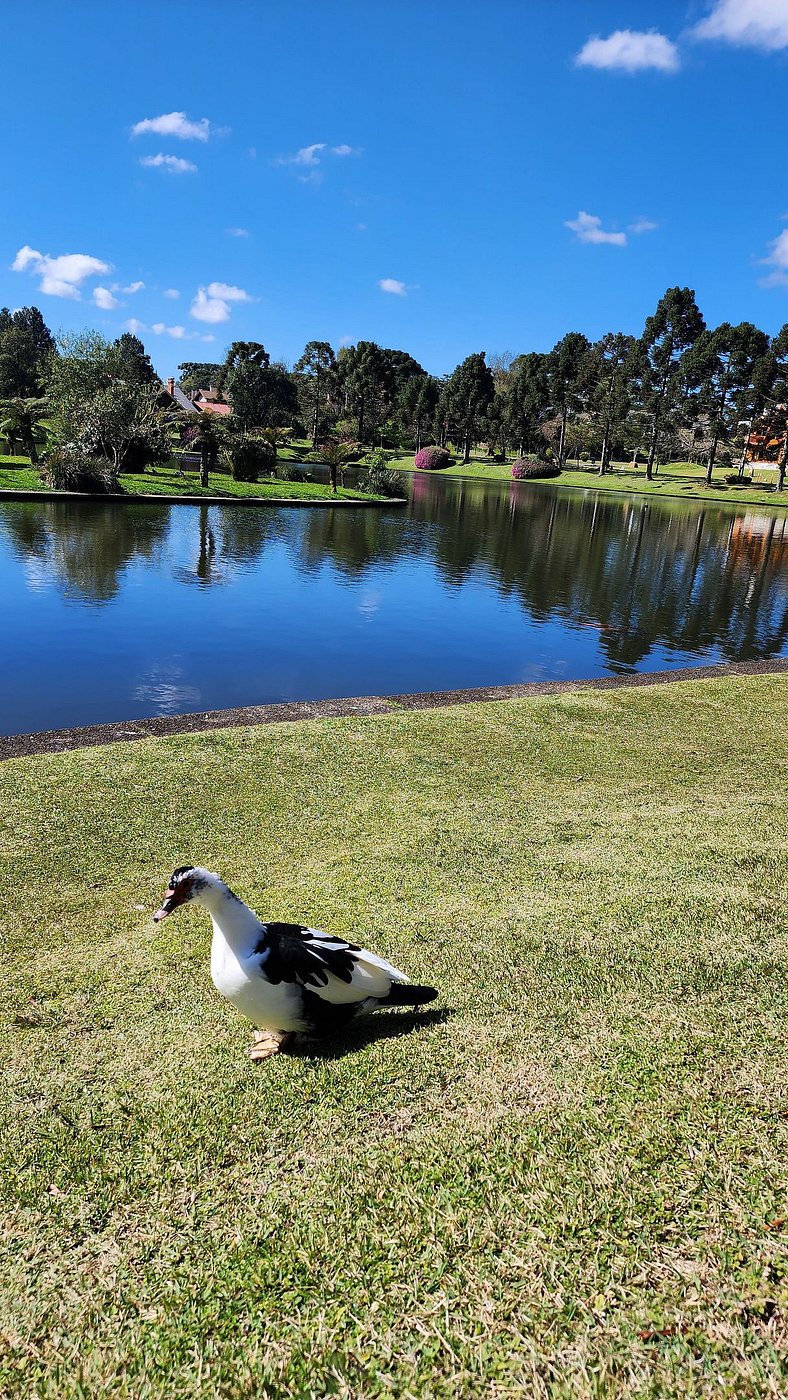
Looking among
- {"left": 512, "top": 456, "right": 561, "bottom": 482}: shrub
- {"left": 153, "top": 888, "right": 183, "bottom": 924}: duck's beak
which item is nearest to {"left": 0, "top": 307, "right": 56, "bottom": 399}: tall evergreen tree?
{"left": 512, "top": 456, "right": 561, "bottom": 482}: shrub

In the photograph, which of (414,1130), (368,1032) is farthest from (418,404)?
(414,1130)

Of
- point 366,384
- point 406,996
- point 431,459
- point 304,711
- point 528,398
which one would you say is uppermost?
point 366,384

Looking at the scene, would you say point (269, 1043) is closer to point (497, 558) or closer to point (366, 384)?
point (497, 558)

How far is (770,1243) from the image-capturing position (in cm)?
194

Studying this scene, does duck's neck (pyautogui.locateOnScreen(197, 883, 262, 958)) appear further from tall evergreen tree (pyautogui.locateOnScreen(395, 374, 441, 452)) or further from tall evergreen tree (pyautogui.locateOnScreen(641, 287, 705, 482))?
tall evergreen tree (pyautogui.locateOnScreen(395, 374, 441, 452))

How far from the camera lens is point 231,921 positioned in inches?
105

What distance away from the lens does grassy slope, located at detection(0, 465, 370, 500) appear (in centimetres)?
3158

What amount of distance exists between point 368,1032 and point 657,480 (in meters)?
71.9

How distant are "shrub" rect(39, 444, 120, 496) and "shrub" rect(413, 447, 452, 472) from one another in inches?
1871

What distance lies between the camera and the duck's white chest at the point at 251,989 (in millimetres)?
2590

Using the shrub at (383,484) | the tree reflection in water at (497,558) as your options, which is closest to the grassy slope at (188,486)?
the shrub at (383,484)

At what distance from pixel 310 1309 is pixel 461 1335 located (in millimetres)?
384

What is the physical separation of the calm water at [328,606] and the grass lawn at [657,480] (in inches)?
1172

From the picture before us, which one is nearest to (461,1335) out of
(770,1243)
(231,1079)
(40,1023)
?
(770,1243)
